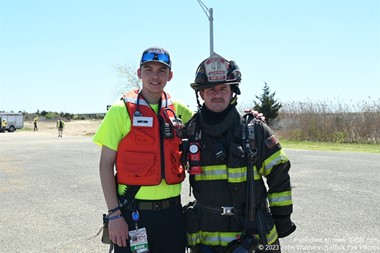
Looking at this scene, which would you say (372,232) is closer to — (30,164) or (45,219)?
(45,219)

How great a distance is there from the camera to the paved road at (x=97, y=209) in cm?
498

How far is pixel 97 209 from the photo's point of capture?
6832 mm

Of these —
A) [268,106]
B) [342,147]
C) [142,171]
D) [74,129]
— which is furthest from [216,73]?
[74,129]

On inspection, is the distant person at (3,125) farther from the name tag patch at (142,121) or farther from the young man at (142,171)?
the name tag patch at (142,121)

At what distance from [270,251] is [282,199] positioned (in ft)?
1.23

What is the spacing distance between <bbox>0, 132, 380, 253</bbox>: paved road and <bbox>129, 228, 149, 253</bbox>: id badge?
2.25m

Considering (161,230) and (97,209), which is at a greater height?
(161,230)

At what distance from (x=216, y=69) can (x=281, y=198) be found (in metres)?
1.05

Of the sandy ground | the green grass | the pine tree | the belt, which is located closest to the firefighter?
the belt

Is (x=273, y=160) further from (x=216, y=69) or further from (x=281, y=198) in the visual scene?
(x=216, y=69)

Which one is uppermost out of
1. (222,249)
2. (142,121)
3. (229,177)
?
(142,121)

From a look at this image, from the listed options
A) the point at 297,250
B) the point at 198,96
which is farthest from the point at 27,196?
the point at 198,96

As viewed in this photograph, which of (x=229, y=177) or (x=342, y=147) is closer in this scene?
(x=229, y=177)

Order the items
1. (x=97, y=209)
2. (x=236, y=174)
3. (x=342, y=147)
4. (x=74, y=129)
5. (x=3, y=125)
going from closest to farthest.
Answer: (x=236, y=174) → (x=97, y=209) → (x=342, y=147) → (x=74, y=129) → (x=3, y=125)
